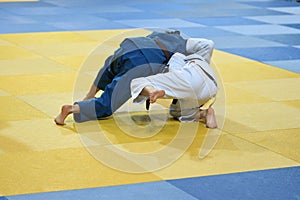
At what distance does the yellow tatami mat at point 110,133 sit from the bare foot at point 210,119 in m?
0.09

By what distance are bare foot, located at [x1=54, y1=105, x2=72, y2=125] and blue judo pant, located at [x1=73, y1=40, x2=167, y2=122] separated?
11 centimetres

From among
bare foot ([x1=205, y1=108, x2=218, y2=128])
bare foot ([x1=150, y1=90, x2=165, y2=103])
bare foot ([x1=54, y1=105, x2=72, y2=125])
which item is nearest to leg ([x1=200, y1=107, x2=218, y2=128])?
bare foot ([x1=205, y1=108, x2=218, y2=128])

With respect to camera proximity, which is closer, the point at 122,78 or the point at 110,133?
the point at 110,133

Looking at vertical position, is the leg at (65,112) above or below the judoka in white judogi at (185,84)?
below

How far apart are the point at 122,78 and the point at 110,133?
1.88 feet

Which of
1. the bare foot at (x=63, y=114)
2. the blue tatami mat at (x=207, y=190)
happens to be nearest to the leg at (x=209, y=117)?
the blue tatami mat at (x=207, y=190)

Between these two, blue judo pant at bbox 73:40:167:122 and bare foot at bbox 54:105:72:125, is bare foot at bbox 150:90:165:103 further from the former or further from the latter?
bare foot at bbox 54:105:72:125

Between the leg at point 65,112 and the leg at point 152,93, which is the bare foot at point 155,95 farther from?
the leg at point 65,112

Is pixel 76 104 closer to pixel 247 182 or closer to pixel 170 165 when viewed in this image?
pixel 170 165

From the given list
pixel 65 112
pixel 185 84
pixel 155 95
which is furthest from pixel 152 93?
pixel 65 112

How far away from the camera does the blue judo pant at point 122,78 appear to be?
6.87m

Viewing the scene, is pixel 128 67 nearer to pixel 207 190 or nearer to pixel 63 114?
pixel 63 114

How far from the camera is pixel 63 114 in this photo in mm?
6840

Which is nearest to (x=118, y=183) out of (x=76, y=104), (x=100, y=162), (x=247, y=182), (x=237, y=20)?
(x=100, y=162)
